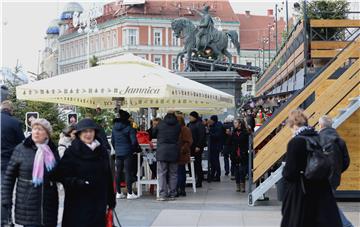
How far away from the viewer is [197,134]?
59.6 feet

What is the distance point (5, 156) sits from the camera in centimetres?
1049

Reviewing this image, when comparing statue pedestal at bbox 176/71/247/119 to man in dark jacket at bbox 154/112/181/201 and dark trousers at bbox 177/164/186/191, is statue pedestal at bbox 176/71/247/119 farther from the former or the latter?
man in dark jacket at bbox 154/112/181/201

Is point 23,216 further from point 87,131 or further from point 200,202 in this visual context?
point 200,202

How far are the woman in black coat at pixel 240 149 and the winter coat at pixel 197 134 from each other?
1147 millimetres

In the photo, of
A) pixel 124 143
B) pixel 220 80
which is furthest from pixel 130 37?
pixel 124 143

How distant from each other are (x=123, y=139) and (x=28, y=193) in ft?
24.2

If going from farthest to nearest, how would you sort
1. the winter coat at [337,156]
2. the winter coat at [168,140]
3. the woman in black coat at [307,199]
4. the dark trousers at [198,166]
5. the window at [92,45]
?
the window at [92,45]
the dark trousers at [198,166]
the winter coat at [168,140]
the winter coat at [337,156]
the woman in black coat at [307,199]

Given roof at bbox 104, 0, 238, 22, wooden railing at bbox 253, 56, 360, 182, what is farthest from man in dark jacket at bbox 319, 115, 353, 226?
roof at bbox 104, 0, 238, 22

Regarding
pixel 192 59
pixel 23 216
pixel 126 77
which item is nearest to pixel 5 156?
pixel 23 216

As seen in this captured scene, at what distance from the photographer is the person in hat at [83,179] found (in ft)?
26.6

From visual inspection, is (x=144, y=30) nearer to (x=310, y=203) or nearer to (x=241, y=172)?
(x=241, y=172)

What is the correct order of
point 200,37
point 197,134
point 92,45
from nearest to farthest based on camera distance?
point 197,134, point 200,37, point 92,45

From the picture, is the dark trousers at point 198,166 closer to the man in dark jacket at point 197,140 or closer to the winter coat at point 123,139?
the man in dark jacket at point 197,140

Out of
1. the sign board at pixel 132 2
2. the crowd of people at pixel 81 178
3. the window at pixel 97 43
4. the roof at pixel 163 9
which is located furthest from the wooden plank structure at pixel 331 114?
the window at pixel 97 43
